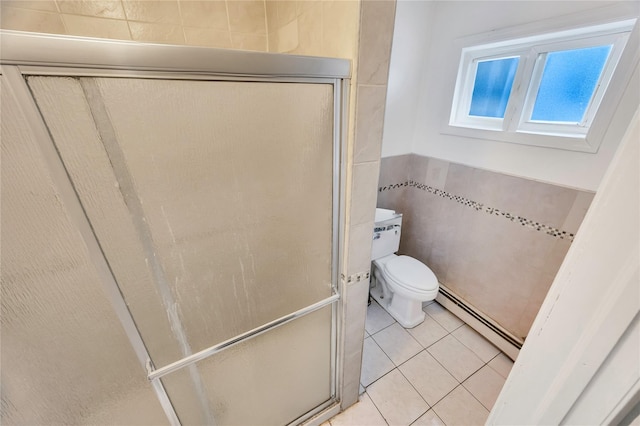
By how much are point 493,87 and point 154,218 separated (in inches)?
80.1

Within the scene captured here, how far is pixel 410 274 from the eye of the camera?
1.81 meters

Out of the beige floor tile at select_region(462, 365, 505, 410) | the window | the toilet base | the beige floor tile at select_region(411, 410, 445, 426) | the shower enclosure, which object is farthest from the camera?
the toilet base

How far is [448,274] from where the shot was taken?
198 cm

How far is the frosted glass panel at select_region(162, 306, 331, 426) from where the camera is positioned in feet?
3.05

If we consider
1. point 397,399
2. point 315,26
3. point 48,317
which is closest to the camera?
point 48,317

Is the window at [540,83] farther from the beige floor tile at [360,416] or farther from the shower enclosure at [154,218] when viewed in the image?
the beige floor tile at [360,416]

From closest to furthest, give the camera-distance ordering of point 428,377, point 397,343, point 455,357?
point 428,377 < point 455,357 < point 397,343

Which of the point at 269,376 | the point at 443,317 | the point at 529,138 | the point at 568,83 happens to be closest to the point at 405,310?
the point at 443,317

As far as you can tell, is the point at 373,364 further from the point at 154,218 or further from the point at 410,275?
the point at 154,218

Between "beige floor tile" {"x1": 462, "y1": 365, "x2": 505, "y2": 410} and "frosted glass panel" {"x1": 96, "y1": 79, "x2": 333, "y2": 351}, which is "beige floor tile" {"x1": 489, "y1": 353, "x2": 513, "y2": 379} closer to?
"beige floor tile" {"x1": 462, "y1": 365, "x2": 505, "y2": 410}

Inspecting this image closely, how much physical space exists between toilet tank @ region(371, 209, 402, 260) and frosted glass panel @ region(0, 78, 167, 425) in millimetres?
1523

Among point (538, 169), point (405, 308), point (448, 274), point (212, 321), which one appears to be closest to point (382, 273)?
point (405, 308)

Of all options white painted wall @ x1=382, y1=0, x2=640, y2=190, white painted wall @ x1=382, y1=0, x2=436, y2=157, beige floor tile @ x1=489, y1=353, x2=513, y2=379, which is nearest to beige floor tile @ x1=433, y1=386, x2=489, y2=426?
beige floor tile @ x1=489, y1=353, x2=513, y2=379

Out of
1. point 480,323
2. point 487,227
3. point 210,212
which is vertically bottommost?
point 480,323
